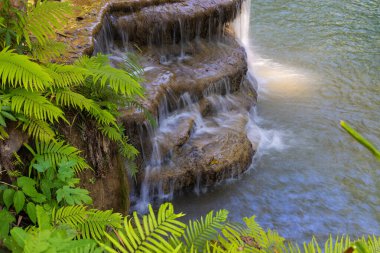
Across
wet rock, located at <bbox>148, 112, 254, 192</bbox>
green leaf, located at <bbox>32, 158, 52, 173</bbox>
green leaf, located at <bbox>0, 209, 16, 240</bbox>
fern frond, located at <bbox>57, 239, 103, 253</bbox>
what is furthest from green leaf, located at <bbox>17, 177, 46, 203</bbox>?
wet rock, located at <bbox>148, 112, 254, 192</bbox>

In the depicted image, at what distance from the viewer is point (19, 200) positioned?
8.38 feet

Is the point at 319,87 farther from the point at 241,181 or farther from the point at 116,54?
the point at 116,54

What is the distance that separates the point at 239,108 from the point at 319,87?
296 cm

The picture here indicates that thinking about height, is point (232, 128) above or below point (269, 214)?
above

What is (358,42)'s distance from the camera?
11.6 meters

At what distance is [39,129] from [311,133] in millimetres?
5539

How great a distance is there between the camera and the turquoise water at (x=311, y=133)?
5.32 m

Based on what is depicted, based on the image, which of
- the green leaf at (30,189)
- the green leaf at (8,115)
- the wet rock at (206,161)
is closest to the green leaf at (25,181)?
the green leaf at (30,189)

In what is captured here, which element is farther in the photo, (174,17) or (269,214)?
(174,17)

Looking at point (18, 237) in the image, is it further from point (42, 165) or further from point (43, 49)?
point (43, 49)

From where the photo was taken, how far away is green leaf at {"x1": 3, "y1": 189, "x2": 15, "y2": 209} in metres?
2.55

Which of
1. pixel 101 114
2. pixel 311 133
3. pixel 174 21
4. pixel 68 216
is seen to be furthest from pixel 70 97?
pixel 311 133

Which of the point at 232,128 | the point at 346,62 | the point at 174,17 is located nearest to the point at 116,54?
the point at 174,17

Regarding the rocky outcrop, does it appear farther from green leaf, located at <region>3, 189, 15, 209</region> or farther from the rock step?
green leaf, located at <region>3, 189, 15, 209</region>
